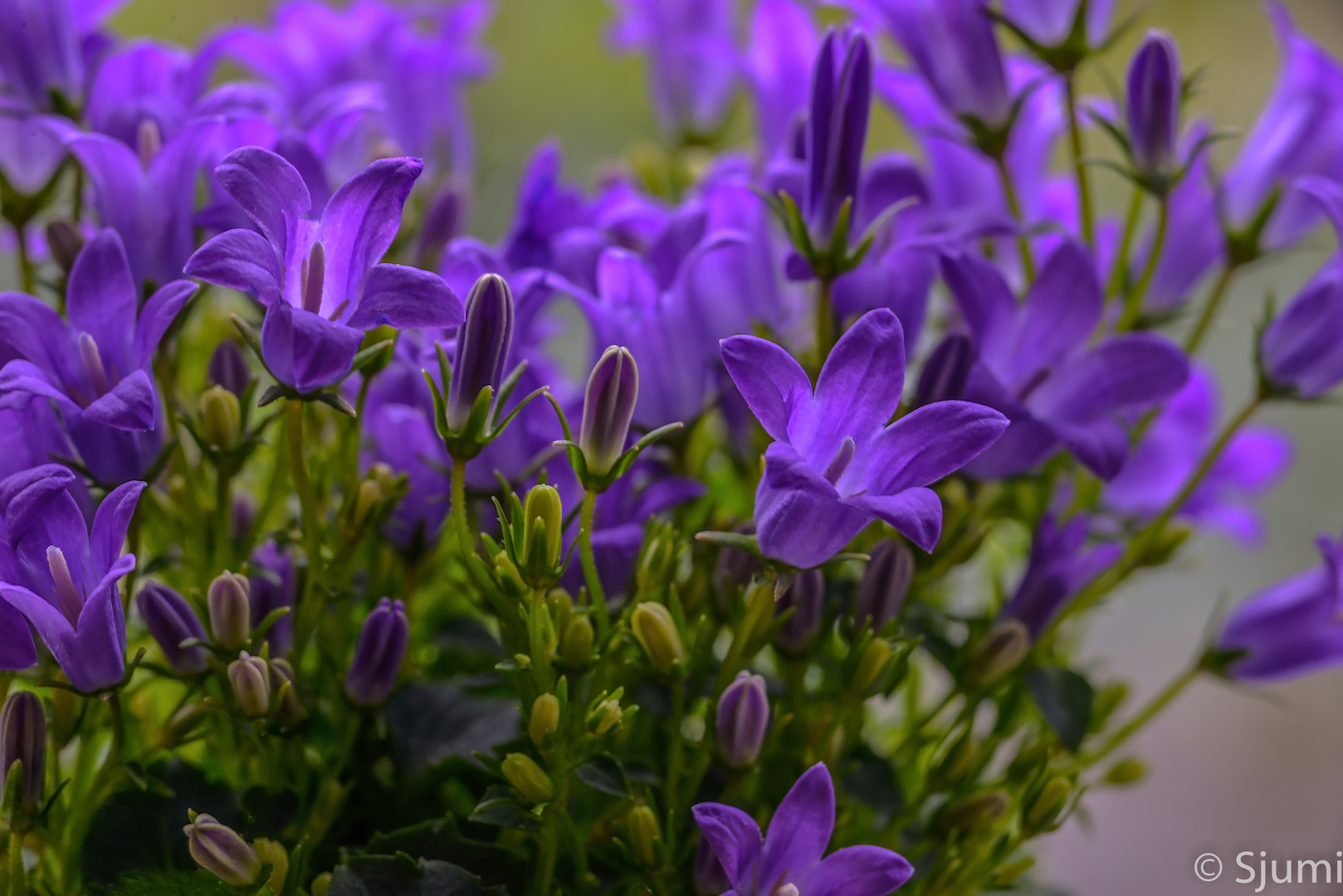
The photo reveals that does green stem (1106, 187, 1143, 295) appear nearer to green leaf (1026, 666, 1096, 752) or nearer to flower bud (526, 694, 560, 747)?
green leaf (1026, 666, 1096, 752)

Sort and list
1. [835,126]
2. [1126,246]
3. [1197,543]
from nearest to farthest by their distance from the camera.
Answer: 1. [835,126]
2. [1126,246]
3. [1197,543]

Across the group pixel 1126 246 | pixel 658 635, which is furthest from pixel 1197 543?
pixel 658 635

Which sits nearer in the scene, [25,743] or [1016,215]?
[25,743]

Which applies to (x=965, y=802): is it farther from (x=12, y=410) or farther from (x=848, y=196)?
(x=12, y=410)

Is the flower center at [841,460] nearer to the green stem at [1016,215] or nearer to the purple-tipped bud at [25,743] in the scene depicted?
the green stem at [1016,215]

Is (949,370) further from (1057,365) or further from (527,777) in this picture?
(527,777)

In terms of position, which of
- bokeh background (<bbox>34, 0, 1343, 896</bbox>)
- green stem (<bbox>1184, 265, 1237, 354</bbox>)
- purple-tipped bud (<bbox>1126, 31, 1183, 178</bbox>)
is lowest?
bokeh background (<bbox>34, 0, 1343, 896</bbox>)

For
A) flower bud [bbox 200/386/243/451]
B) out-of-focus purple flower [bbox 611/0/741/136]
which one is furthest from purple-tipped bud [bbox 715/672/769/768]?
out-of-focus purple flower [bbox 611/0/741/136]
